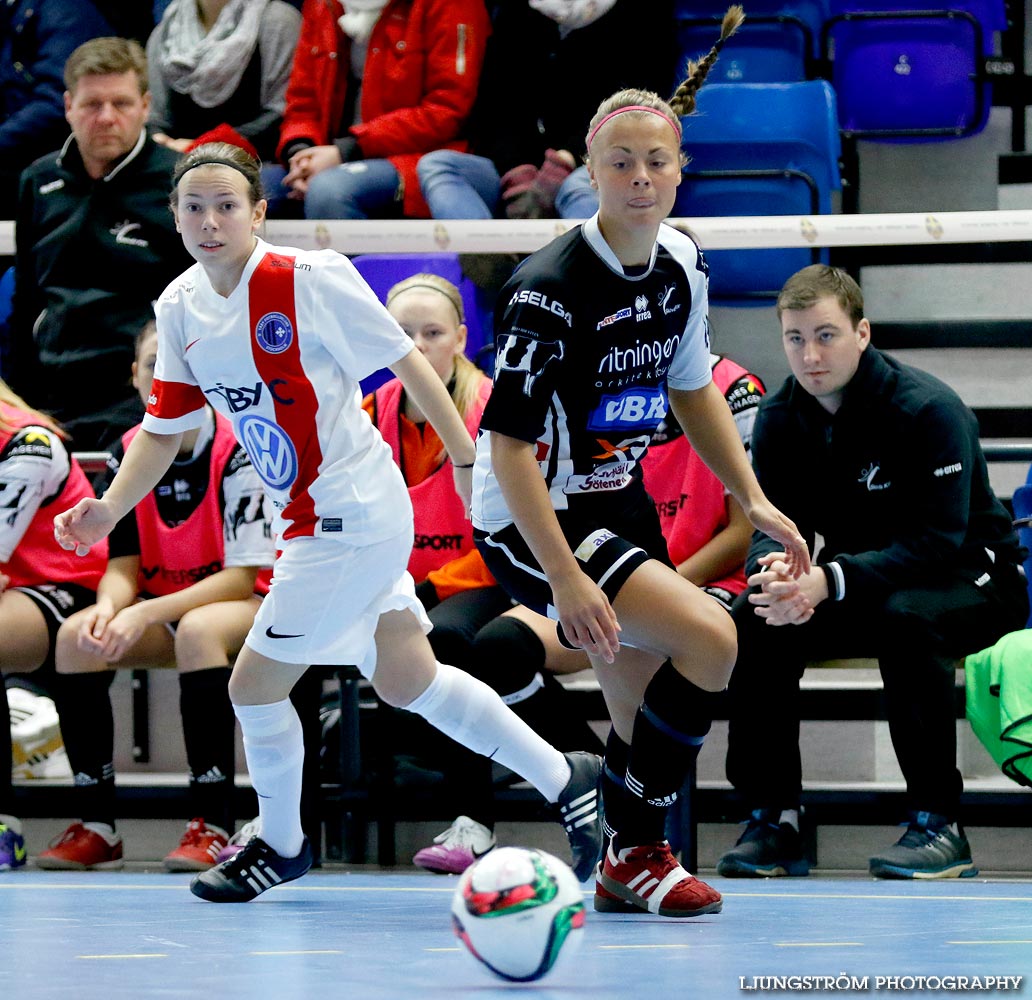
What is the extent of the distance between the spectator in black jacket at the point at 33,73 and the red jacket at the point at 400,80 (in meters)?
0.96

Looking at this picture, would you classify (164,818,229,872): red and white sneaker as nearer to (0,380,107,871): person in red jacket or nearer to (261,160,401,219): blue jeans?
(0,380,107,871): person in red jacket

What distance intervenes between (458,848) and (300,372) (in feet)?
4.50

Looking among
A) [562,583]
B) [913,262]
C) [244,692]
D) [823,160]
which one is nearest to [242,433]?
[244,692]

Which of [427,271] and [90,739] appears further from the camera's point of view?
[427,271]

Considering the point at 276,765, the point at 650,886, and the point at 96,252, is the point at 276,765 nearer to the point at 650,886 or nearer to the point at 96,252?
the point at 650,886

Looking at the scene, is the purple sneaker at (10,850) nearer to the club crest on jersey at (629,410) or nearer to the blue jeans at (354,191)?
the club crest on jersey at (629,410)

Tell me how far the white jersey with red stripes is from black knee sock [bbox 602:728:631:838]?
66 centimetres

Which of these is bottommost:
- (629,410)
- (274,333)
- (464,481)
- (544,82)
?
(464,481)

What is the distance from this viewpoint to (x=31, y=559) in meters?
4.71

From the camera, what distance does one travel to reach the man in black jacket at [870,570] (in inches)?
156

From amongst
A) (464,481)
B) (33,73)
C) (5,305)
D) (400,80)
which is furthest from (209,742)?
(33,73)

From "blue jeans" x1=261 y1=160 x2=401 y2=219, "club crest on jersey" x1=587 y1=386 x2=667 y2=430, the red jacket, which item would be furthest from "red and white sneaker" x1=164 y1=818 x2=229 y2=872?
the red jacket

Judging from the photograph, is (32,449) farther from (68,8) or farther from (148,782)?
(68,8)

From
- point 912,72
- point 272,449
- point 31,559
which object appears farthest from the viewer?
point 912,72
